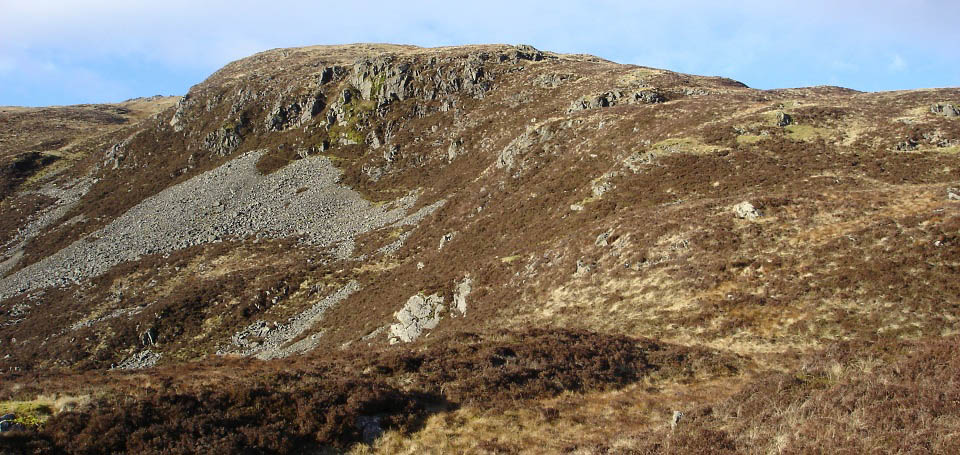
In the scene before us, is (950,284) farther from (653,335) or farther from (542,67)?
(542,67)

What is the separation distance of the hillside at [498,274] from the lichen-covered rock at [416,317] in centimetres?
24

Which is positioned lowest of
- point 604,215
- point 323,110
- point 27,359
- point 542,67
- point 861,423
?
point 27,359

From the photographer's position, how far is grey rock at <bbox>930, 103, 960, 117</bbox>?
41428 mm

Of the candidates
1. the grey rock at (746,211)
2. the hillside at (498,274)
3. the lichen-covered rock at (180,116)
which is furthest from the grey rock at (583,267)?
the lichen-covered rock at (180,116)

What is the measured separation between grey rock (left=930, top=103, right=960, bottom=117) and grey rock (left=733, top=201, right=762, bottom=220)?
1228 inches

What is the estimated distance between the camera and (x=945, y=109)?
42.0 meters

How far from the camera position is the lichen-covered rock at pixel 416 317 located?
30906 mm

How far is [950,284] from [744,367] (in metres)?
9.47

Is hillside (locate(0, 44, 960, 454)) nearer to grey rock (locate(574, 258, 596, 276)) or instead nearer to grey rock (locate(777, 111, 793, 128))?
grey rock (locate(574, 258, 596, 276))

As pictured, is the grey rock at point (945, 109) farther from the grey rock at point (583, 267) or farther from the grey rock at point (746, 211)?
the grey rock at point (583, 267)

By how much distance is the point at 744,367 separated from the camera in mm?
16469

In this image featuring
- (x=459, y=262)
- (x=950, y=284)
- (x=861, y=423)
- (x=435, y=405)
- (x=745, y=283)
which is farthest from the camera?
(x=459, y=262)

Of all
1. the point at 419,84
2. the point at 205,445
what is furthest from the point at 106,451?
the point at 419,84

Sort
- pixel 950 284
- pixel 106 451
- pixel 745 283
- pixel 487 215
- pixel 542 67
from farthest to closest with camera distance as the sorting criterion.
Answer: pixel 542 67 < pixel 487 215 < pixel 745 283 < pixel 950 284 < pixel 106 451
